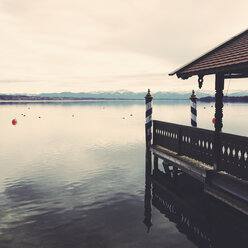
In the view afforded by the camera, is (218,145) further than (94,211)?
No

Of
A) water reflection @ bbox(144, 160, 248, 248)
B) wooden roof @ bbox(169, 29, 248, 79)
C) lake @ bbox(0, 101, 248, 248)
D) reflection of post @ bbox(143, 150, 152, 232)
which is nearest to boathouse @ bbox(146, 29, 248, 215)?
wooden roof @ bbox(169, 29, 248, 79)

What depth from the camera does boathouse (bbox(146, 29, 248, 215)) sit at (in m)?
8.17

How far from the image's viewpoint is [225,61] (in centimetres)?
873

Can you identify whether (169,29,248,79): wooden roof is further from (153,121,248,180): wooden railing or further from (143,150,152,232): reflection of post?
(143,150,152,232): reflection of post

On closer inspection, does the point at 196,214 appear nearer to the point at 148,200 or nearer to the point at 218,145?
the point at 148,200

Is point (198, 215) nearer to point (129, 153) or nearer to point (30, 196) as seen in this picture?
point (30, 196)

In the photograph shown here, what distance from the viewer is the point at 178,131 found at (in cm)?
1202

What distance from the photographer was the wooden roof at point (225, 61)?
809 centimetres

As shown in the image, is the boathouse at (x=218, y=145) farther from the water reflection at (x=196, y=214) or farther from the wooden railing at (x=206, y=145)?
the water reflection at (x=196, y=214)

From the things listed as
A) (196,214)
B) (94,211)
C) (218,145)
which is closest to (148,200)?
(196,214)

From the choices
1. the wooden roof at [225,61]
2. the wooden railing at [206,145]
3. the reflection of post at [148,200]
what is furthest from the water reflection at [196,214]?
the wooden roof at [225,61]

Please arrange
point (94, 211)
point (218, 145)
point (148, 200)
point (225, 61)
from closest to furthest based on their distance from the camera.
→ point (225, 61) < point (218, 145) < point (94, 211) < point (148, 200)

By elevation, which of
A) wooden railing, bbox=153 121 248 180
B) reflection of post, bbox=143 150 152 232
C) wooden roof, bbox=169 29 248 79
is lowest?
reflection of post, bbox=143 150 152 232

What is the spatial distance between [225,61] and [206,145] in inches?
127
